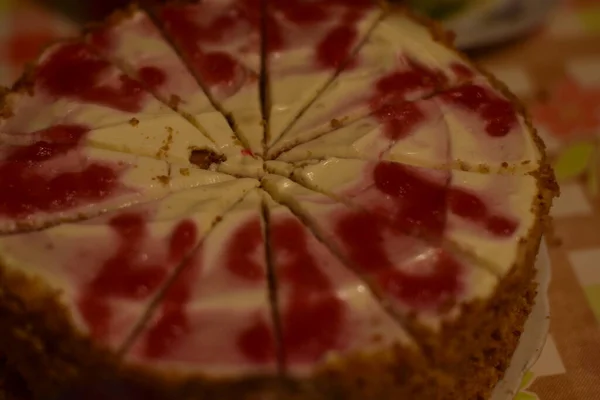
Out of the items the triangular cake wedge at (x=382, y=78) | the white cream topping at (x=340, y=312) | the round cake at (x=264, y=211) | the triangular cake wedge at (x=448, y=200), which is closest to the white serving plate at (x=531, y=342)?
the round cake at (x=264, y=211)

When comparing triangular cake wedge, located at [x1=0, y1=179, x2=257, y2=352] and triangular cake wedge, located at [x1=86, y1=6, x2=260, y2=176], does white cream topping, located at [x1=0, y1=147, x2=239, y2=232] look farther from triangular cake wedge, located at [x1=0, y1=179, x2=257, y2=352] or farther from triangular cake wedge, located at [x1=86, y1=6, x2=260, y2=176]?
triangular cake wedge, located at [x1=86, y1=6, x2=260, y2=176]

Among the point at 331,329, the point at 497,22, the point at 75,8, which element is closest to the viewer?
the point at 331,329

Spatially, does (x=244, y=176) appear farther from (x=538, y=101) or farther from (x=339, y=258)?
(x=538, y=101)

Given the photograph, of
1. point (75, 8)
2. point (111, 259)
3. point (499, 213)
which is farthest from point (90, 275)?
point (75, 8)

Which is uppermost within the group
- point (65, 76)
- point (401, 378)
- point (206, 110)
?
point (65, 76)

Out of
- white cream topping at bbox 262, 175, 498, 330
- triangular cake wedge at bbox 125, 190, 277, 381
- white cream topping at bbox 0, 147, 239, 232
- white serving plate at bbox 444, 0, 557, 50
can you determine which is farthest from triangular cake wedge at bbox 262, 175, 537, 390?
white serving plate at bbox 444, 0, 557, 50

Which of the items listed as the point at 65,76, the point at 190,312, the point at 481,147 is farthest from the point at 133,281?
the point at 481,147

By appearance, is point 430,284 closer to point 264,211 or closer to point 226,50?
point 264,211
